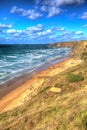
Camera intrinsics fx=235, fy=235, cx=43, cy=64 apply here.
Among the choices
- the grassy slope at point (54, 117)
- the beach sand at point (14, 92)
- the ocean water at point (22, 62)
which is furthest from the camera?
the ocean water at point (22, 62)

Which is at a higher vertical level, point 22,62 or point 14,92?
point 22,62

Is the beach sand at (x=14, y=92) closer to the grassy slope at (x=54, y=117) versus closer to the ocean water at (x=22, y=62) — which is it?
the ocean water at (x=22, y=62)

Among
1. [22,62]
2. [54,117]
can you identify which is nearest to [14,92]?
[54,117]

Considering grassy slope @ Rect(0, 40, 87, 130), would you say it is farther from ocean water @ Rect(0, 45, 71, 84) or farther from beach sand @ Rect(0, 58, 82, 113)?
ocean water @ Rect(0, 45, 71, 84)

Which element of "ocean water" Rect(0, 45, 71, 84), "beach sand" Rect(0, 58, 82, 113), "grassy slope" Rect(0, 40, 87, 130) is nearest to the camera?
"grassy slope" Rect(0, 40, 87, 130)

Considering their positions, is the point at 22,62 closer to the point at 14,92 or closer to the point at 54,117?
the point at 14,92

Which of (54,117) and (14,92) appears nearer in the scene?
(54,117)

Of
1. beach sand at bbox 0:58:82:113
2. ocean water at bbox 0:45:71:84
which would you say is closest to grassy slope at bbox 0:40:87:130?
beach sand at bbox 0:58:82:113

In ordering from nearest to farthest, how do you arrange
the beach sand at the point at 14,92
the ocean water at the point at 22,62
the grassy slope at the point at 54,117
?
the grassy slope at the point at 54,117, the beach sand at the point at 14,92, the ocean water at the point at 22,62

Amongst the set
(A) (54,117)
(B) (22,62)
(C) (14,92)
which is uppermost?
(A) (54,117)

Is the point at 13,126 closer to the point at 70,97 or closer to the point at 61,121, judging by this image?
the point at 61,121

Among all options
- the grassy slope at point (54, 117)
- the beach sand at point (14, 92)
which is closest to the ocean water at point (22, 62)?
the beach sand at point (14, 92)

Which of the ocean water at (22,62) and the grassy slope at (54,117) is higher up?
the grassy slope at (54,117)
